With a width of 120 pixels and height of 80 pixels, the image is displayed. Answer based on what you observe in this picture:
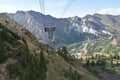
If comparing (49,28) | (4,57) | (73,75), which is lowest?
(73,75)

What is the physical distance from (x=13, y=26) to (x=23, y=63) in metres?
64.5

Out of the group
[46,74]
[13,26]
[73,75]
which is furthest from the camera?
[13,26]

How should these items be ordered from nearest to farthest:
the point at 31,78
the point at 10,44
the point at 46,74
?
the point at 31,78 < the point at 46,74 < the point at 10,44

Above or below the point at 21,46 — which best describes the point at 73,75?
below

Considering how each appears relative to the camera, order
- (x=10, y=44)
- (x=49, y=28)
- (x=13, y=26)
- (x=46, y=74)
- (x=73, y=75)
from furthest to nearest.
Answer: (x=13, y=26) → (x=73, y=75) → (x=10, y=44) → (x=46, y=74) → (x=49, y=28)

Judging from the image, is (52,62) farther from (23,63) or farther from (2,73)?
(2,73)

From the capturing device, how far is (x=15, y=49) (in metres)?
139

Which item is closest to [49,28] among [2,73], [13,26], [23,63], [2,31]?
[23,63]

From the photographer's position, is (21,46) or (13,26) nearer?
(21,46)

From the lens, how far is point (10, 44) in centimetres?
14325

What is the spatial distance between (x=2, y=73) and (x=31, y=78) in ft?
38.5

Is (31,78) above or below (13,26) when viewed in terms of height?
below

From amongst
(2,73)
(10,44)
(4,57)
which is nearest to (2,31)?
(10,44)

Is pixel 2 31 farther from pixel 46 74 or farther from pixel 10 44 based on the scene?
pixel 46 74
